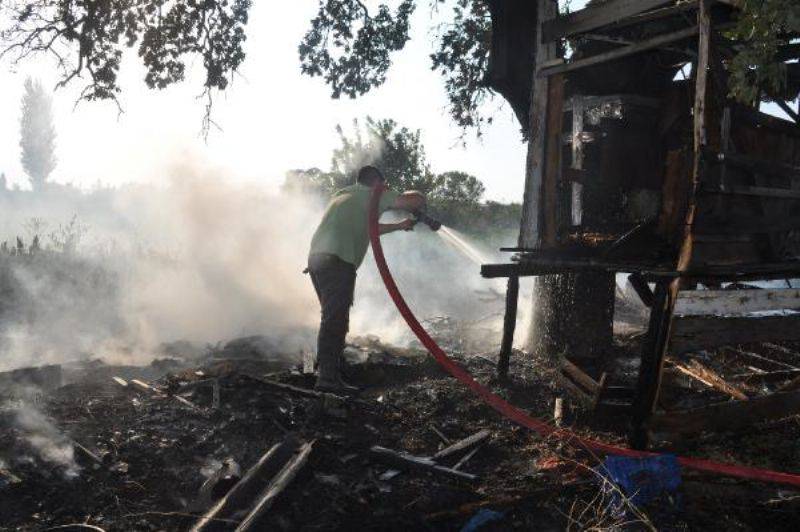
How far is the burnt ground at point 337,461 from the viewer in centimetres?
339

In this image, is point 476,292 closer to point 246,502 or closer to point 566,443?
point 566,443

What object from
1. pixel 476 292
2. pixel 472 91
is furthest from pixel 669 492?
pixel 476 292

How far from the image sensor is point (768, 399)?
4.20 m

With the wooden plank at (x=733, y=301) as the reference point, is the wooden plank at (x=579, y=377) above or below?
below

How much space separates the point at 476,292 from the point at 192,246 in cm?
937

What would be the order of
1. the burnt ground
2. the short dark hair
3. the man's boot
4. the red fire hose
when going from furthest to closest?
the short dark hair < the man's boot < the red fire hose < the burnt ground

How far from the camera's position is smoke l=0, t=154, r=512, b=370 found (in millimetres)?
11273

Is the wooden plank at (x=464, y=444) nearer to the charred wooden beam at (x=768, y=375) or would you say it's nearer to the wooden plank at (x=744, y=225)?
the wooden plank at (x=744, y=225)

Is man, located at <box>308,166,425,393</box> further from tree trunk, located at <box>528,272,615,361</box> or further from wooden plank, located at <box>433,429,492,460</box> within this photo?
tree trunk, located at <box>528,272,615,361</box>

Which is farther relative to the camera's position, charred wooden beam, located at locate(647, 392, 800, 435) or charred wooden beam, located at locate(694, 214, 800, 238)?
charred wooden beam, located at locate(694, 214, 800, 238)

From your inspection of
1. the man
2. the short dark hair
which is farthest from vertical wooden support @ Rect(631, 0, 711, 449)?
the short dark hair

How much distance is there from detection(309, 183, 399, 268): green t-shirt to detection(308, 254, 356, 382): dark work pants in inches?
4.4

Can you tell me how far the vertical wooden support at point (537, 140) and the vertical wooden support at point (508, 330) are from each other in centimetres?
53

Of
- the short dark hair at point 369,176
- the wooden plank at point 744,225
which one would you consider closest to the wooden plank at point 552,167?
the wooden plank at point 744,225
